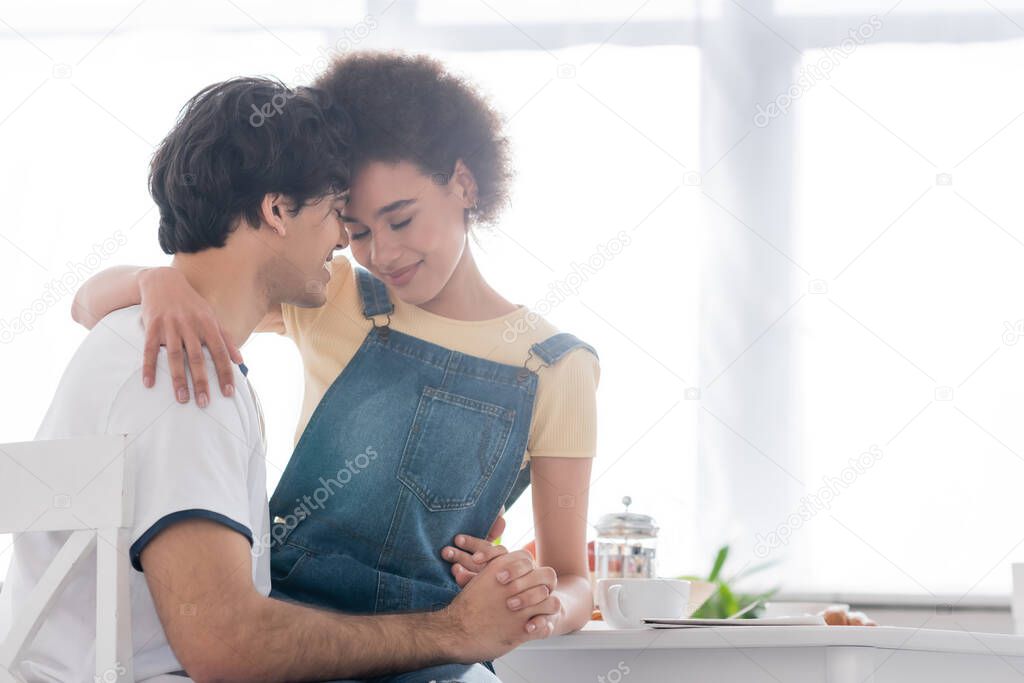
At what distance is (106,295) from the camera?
3.76 ft

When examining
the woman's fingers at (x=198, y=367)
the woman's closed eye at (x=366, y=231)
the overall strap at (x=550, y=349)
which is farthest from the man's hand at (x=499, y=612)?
the woman's closed eye at (x=366, y=231)

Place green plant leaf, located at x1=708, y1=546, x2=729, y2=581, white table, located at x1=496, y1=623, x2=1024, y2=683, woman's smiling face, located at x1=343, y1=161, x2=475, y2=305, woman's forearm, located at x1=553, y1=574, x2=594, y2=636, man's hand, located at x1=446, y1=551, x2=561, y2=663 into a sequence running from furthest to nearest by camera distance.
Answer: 1. green plant leaf, located at x1=708, y1=546, x2=729, y2=581
2. woman's smiling face, located at x1=343, y1=161, x2=475, y2=305
3. woman's forearm, located at x1=553, y1=574, x2=594, y2=636
4. man's hand, located at x1=446, y1=551, x2=561, y2=663
5. white table, located at x1=496, y1=623, x2=1024, y2=683

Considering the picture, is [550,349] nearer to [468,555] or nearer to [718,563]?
[468,555]

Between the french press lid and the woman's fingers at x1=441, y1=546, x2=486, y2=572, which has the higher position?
the french press lid

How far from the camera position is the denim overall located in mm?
1141

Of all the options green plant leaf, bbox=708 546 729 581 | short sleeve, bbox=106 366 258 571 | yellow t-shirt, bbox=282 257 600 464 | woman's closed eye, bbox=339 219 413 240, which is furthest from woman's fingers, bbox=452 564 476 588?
green plant leaf, bbox=708 546 729 581

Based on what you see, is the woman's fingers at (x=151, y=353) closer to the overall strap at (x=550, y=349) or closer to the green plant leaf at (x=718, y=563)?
the overall strap at (x=550, y=349)

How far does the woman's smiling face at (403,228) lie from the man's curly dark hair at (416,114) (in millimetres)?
19

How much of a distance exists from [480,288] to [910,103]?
1.45 metres

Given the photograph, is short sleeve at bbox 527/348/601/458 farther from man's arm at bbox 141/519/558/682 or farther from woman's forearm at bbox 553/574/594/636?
man's arm at bbox 141/519/558/682

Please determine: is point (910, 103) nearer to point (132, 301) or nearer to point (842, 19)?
point (842, 19)

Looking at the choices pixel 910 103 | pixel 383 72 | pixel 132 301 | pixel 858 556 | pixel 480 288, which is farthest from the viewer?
pixel 910 103

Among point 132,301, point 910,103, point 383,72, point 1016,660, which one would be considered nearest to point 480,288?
point 383,72

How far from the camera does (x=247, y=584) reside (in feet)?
2.91
